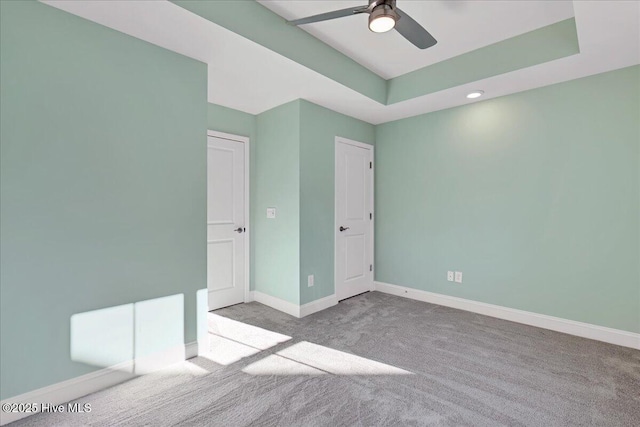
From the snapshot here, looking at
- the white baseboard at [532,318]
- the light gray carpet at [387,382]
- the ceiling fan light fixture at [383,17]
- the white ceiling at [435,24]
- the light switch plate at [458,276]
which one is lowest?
the light gray carpet at [387,382]

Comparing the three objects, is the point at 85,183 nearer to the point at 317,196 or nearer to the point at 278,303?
the point at 317,196

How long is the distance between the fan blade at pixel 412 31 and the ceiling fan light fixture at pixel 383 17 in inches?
2.0

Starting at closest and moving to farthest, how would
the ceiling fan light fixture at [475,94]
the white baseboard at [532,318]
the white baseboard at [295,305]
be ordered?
the white baseboard at [532,318] < the ceiling fan light fixture at [475,94] < the white baseboard at [295,305]

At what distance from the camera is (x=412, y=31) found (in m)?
1.91

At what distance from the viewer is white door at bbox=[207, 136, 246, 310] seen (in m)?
3.53

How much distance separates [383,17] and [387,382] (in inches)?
92.3

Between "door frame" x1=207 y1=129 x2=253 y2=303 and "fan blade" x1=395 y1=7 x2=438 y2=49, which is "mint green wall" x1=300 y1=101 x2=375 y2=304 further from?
"fan blade" x1=395 y1=7 x2=438 y2=49

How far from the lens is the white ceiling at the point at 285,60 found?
1852 millimetres

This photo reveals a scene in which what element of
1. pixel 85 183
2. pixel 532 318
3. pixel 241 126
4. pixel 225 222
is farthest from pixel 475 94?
pixel 85 183

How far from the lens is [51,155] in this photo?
1.78 meters

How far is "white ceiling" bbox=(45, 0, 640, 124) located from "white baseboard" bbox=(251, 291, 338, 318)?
2.33 meters

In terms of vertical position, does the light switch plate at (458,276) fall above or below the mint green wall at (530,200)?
below

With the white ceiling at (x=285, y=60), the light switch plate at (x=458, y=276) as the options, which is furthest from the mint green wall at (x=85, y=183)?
the light switch plate at (x=458, y=276)

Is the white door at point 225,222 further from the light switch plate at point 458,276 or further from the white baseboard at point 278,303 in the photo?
the light switch plate at point 458,276
